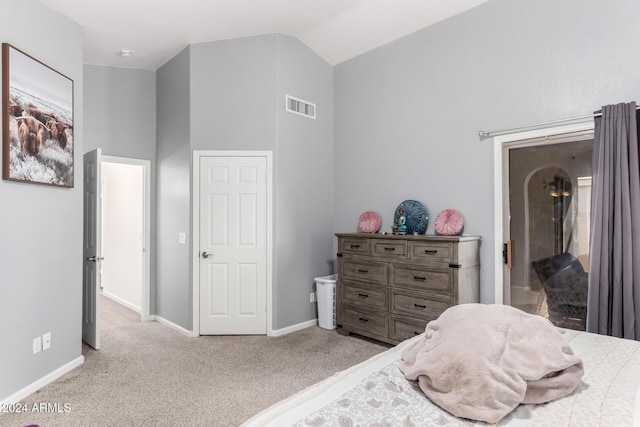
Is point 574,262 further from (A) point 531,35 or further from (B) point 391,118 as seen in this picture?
(B) point 391,118

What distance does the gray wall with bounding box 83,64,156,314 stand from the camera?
→ 440cm

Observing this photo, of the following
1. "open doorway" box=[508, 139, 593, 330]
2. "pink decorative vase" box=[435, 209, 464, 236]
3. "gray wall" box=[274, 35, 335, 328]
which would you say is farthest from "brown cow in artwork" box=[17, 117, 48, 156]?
"open doorway" box=[508, 139, 593, 330]

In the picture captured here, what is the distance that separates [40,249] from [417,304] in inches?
125

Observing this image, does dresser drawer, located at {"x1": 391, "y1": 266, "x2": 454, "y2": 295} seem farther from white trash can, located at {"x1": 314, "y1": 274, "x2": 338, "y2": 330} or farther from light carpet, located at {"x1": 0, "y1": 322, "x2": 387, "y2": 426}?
white trash can, located at {"x1": 314, "y1": 274, "x2": 338, "y2": 330}

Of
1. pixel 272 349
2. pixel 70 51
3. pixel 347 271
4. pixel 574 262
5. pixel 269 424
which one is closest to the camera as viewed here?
pixel 269 424

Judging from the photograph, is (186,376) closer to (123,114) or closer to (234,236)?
(234,236)

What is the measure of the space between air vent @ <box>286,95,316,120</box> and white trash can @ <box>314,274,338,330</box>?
2005mm

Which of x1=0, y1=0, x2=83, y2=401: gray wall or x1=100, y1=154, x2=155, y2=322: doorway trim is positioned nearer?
x1=0, y1=0, x2=83, y2=401: gray wall

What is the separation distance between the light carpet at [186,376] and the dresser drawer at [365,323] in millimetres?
132

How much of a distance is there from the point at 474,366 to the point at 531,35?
305cm

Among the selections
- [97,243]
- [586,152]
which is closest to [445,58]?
[586,152]

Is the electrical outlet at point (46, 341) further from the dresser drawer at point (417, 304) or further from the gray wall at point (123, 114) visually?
the dresser drawer at point (417, 304)

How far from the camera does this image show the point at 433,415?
125 cm

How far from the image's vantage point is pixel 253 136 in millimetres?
4262
